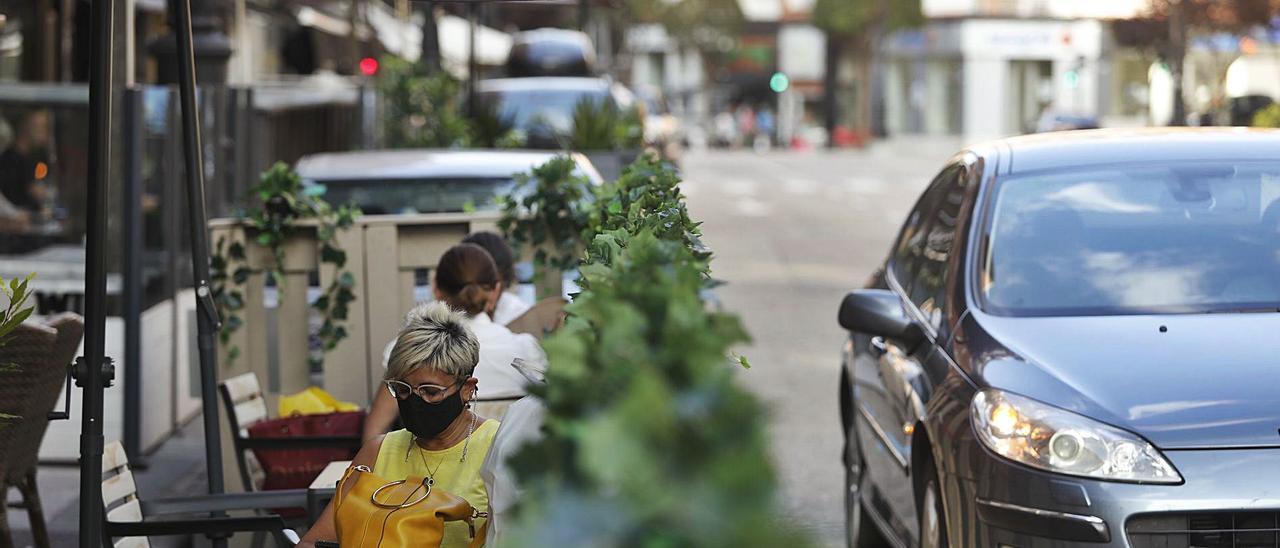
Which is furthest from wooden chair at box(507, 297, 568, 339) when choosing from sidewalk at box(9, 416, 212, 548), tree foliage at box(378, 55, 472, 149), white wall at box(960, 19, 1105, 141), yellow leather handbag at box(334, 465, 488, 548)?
white wall at box(960, 19, 1105, 141)

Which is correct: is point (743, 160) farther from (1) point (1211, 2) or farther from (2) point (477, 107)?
(2) point (477, 107)

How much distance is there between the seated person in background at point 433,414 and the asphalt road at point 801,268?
671mm

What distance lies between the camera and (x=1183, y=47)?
115 ft

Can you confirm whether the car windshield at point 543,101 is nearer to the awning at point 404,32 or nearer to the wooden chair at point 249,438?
the awning at point 404,32

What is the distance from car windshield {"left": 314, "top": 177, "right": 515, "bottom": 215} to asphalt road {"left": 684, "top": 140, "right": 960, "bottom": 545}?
1.26 metres

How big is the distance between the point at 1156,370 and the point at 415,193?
4.77 m

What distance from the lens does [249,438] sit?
564 centimetres

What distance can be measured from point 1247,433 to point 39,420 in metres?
3.55

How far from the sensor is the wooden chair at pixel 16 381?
5.36 metres

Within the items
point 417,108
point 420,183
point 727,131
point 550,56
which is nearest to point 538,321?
point 420,183

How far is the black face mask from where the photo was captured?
4102 mm

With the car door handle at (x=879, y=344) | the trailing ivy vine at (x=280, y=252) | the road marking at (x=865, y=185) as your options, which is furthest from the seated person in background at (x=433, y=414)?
the road marking at (x=865, y=185)

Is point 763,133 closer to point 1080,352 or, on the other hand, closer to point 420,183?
point 420,183

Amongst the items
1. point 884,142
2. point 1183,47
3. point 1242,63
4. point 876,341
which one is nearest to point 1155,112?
point 1242,63
